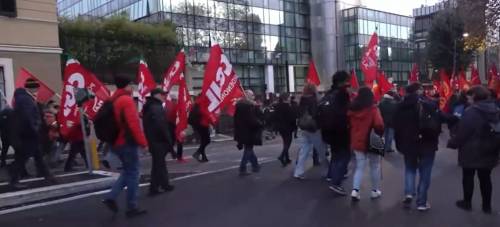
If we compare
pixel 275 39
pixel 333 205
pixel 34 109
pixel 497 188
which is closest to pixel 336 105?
pixel 333 205

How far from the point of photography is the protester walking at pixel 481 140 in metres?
6.02

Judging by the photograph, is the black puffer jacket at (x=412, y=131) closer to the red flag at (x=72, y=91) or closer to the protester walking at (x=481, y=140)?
the protester walking at (x=481, y=140)

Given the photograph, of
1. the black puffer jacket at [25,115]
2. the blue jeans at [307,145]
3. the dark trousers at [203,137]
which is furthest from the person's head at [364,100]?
the dark trousers at [203,137]

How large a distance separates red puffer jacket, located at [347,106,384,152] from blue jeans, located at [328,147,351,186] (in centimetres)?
46

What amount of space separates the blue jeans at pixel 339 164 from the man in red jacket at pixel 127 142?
2.70 metres

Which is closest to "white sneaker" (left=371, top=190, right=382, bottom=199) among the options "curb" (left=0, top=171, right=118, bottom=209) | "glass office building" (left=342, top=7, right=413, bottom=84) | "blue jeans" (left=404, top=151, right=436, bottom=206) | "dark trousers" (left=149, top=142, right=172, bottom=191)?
"blue jeans" (left=404, top=151, right=436, bottom=206)

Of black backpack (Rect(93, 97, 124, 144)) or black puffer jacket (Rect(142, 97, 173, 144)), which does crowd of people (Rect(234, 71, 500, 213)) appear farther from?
black backpack (Rect(93, 97, 124, 144))

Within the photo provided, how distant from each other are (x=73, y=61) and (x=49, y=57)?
8.51 m

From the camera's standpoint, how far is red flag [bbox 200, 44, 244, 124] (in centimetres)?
991

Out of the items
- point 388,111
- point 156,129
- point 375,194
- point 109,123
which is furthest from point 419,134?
point 388,111

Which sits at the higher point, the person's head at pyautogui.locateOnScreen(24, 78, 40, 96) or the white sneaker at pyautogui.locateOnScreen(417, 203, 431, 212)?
the person's head at pyautogui.locateOnScreen(24, 78, 40, 96)

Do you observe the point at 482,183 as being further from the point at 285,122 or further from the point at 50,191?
the point at 50,191

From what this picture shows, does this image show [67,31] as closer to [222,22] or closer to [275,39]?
[222,22]

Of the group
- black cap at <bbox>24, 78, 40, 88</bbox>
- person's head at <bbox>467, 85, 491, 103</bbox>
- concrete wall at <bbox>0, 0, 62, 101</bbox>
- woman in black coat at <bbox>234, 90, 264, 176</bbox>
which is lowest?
woman in black coat at <bbox>234, 90, 264, 176</bbox>
